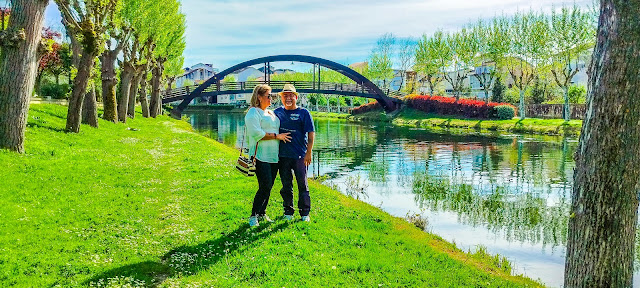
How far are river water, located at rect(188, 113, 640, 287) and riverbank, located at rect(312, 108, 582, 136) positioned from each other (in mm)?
10501

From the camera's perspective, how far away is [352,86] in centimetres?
6806

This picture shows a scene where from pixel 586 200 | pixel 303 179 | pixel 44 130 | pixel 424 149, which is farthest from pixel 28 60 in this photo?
pixel 424 149

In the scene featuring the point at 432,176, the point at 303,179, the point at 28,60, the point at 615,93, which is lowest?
the point at 432,176

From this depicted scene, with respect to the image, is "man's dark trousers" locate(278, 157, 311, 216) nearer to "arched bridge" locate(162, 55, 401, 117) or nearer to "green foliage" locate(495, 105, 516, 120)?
"green foliage" locate(495, 105, 516, 120)

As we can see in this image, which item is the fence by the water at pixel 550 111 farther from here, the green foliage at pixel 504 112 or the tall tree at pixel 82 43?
the tall tree at pixel 82 43

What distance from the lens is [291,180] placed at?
25.8ft

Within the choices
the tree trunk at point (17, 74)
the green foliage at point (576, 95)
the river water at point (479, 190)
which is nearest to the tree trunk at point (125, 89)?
the river water at point (479, 190)

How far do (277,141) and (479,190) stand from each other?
33.5 feet

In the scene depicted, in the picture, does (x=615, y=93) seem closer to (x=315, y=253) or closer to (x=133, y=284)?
(x=315, y=253)

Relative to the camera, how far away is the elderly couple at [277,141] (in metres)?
7.24

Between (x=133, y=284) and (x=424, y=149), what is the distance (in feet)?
78.9

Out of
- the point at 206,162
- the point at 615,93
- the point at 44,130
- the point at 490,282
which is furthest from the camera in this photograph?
the point at 44,130

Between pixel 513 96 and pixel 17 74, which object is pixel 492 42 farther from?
pixel 17 74

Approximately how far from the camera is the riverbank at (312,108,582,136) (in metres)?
38.5
